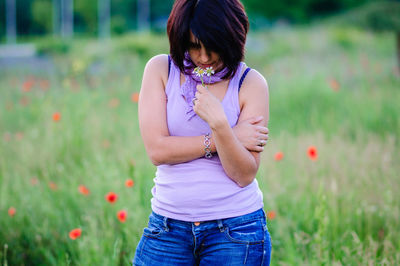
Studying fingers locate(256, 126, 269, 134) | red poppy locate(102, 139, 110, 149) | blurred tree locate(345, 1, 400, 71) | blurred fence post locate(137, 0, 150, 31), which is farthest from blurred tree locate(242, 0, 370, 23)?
fingers locate(256, 126, 269, 134)

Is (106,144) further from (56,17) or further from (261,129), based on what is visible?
(56,17)

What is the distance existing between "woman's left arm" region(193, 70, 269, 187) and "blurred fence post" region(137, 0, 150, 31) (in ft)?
126

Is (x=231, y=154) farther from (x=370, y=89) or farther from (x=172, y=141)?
(x=370, y=89)

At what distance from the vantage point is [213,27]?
1495 mm

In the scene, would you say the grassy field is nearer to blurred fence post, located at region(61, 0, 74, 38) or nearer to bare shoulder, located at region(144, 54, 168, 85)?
bare shoulder, located at region(144, 54, 168, 85)

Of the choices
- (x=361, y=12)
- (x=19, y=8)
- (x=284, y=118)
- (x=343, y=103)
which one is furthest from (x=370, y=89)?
(x=19, y=8)

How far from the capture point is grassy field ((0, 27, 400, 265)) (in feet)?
8.14

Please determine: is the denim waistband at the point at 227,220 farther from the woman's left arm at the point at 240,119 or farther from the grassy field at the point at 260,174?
the grassy field at the point at 260,174

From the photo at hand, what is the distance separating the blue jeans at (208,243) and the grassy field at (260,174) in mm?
447

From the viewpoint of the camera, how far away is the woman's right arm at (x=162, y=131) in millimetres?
1572

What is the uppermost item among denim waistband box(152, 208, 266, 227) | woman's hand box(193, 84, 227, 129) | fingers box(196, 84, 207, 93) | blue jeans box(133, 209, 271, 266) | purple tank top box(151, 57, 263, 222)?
fingers box(196, 84, 207, 93)

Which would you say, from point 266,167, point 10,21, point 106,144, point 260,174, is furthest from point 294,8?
point 260,174

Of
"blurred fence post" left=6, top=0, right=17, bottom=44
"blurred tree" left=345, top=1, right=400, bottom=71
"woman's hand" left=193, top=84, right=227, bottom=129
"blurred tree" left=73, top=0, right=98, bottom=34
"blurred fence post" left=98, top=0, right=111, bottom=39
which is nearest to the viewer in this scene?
"woman's hand" left=193, top=84, right=227, bottom=129

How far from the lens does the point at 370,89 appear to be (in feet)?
20.2
